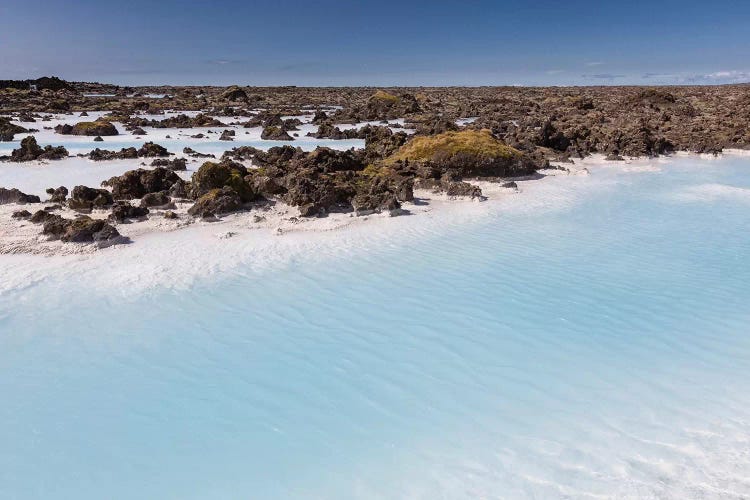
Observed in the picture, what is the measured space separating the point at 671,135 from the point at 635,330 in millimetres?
25303

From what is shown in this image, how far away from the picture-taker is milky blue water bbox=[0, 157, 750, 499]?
4.66 m

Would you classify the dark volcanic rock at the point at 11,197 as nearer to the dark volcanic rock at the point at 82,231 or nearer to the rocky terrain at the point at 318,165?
the rocky terrain at the point at 318,165

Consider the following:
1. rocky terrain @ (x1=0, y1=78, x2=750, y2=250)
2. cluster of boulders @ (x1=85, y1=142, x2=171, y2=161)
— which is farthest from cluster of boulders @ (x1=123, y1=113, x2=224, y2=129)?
cluster of boulders @ (x1=85, y1=142, x2=171, y2=161)

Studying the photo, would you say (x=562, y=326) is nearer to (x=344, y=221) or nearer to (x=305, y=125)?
(x=344, y=221)

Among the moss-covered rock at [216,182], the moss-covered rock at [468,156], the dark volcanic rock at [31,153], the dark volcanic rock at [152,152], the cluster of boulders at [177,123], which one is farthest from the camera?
the cluster of boulders at [177,123]

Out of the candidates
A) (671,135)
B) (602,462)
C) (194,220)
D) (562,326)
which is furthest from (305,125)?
(602,462)

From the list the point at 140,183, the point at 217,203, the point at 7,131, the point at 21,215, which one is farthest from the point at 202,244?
the point at 7,131

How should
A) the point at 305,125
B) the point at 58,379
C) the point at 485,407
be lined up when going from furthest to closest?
1. the point at 305,125
2. the point at 58,379
3. the point at 485,407

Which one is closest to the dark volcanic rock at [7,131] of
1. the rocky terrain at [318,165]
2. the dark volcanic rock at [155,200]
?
the rocky terrain at [318,165]

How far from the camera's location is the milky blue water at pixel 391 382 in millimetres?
4660

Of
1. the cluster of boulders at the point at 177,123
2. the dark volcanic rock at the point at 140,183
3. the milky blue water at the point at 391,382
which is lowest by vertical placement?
the milky blue water at the point at 391,382

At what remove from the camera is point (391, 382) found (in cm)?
599

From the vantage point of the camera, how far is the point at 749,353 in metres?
6.57

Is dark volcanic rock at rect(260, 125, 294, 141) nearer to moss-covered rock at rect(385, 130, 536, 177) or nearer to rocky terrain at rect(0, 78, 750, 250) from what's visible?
rocky terrain at rect(0, 78, 750, 250)
